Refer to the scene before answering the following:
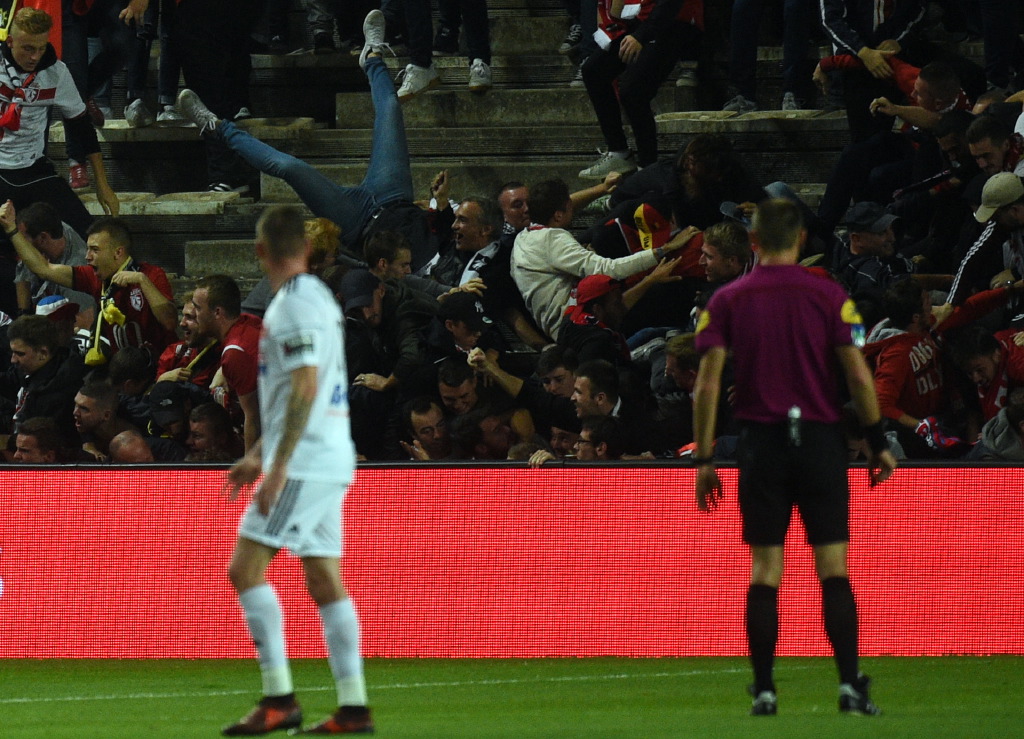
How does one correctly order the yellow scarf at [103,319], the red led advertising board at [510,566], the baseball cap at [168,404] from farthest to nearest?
the yellow scarf at [103,319], the baseball cap at [168,404], the red led advertising board at [510,566]

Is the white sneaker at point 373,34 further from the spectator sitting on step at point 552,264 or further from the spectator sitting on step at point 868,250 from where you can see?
the spectator sitting on step at point 868,250

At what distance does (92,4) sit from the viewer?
1325 cm

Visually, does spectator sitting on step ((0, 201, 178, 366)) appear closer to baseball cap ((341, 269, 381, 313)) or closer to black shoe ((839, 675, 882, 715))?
baseball cap ((341, 269, 381, 313))

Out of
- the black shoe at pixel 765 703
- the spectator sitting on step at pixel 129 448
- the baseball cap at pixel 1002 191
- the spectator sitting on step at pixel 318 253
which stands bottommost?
the black shoe at pixel 765 703

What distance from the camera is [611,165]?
11.8m

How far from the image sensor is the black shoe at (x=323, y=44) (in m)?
14.3

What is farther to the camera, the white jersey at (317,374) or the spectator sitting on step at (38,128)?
the spectator sitting on step at (38,128)

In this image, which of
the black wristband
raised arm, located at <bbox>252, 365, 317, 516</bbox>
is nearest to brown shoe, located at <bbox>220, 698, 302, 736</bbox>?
raised arm, located at <bbox>252, 365, 317, 516</bbox>

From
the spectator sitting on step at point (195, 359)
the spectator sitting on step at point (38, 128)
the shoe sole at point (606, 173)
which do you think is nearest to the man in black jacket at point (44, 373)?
the spectator sitting on step at point (195, 359)

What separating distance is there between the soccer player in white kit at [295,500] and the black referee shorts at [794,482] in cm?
142

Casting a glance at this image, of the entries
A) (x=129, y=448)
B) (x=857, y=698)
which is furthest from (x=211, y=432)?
(x=857, y=698)

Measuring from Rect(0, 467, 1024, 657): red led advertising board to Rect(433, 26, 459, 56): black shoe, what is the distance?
6770mm

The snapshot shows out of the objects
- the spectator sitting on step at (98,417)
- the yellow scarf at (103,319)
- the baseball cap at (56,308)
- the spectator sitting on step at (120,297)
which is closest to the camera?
the spectator sitting on step at (98,417)

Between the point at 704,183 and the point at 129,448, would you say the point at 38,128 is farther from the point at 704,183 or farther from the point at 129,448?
the point at 704,183
